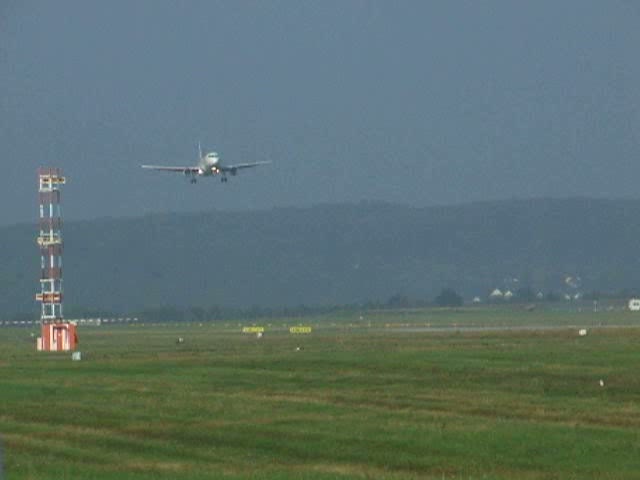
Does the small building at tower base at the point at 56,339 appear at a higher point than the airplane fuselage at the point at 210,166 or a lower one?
lower

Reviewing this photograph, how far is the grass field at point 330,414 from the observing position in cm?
3130

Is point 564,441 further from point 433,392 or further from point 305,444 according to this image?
point 433,392

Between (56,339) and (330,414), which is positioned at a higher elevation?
(56,339)

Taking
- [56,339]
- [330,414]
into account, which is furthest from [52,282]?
[330,414]

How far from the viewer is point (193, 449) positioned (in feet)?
111

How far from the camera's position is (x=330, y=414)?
4016 centimetres

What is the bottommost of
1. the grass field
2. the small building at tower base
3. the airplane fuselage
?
the grass field

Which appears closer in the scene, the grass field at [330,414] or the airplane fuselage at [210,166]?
the grass field at [330,414]

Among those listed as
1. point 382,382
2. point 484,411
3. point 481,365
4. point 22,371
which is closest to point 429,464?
point 484,411

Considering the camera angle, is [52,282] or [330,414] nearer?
[330,414]

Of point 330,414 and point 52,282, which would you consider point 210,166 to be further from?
point 330,414

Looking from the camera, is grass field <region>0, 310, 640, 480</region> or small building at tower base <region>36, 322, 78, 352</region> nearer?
grass field <region>0, 310, 640, 480</region>

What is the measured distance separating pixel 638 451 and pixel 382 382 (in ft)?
61.3

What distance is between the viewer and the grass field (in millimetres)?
31297
